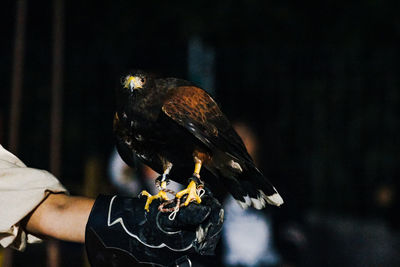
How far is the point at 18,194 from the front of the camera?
2160mm

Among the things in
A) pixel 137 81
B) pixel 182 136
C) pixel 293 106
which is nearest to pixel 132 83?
pixel 137 81

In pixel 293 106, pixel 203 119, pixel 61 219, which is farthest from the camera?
pixel 293 106

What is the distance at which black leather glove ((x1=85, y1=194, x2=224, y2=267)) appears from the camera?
2.13 metres

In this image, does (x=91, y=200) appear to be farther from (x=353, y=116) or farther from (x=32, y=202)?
(x=353, y=116)

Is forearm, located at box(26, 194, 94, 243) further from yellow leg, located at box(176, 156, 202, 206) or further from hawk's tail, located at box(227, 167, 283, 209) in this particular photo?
hawk's tail, located at box(227, 167, 283, 209)

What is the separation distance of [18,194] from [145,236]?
42 centimetres

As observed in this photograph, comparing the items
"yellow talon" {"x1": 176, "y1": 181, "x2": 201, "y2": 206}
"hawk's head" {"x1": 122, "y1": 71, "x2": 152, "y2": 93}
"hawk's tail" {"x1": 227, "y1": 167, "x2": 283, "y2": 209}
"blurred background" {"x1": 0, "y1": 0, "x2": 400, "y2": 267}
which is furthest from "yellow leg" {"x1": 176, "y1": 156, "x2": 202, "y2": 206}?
"blurred background" {"x1": 0, "y1": 0, "x2": 400, "y2": 267}

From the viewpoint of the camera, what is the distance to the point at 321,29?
868cm

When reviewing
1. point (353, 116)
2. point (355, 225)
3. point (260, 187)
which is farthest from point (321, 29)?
point (260, 187)

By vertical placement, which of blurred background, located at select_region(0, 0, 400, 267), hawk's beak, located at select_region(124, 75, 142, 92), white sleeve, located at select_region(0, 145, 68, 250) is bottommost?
blurred background, located at select_region(0, 0, 400, 267)

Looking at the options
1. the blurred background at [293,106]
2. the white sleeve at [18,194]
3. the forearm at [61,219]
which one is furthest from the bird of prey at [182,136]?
the blurred background at [293,106]

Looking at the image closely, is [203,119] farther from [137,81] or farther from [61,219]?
[61,219]

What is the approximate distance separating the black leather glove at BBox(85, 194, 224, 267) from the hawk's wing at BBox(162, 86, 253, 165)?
0.75 ft

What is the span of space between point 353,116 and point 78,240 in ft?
16.9
